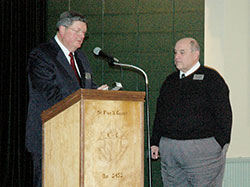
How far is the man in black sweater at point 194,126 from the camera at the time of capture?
3.41m

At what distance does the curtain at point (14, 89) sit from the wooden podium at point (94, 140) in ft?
4.88

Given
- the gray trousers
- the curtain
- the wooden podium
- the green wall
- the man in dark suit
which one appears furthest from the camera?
the green wall

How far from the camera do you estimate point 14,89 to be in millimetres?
3916

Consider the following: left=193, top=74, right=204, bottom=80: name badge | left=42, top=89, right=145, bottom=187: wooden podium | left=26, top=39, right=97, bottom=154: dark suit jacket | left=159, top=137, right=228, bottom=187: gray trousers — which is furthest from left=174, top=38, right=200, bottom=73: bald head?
left=42, top=89, right=145, bottom=187: wooden podium

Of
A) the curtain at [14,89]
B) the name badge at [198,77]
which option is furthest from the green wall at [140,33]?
the name badge at [198,77]

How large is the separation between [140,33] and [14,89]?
66.3 inches

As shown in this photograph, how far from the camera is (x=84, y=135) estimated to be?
6.92 ft

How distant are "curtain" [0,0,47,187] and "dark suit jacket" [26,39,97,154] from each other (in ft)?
3.56

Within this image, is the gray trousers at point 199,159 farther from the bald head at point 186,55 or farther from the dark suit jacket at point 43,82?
the dark suit jacket at point 43,82

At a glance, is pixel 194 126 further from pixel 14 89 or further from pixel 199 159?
pixel 14 89

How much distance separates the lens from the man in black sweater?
11.2ft

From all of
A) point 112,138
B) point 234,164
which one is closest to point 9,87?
point 112,138

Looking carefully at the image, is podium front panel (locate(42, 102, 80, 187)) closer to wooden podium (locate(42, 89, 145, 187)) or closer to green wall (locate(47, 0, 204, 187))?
wooden podium (locate(42, 89, 145, 187))

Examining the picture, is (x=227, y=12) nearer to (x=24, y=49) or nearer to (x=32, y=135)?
(x=24, y=49)
